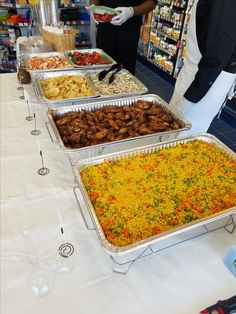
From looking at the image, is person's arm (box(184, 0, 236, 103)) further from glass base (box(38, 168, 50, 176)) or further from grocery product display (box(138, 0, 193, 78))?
grocery product display (box(138, 0, 193, 78))

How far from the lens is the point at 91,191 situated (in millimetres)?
850

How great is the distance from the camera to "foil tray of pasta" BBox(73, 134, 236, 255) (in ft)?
2.41

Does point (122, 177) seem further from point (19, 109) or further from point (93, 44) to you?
point (93, 44)

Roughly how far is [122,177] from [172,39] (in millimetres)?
3866

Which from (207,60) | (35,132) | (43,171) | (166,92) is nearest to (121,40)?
(207,60)

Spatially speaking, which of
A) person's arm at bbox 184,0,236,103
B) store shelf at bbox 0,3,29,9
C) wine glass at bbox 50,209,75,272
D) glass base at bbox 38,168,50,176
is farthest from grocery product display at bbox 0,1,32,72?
wine glass at bbox 50,209,75,272

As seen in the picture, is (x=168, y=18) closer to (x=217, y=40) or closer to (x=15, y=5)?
(x=15, y=5)

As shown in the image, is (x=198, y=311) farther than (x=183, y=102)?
No

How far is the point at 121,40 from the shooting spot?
2436 millimetres

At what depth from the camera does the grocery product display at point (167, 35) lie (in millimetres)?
3770

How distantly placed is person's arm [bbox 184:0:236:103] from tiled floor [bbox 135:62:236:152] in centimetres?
153

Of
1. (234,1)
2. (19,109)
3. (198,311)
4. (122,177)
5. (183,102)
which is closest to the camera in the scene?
(198,311)

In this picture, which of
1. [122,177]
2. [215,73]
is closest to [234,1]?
[215,73]

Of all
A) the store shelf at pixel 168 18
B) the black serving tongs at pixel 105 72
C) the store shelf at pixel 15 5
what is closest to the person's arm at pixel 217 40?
the black serving tongs at pixel 105 72
